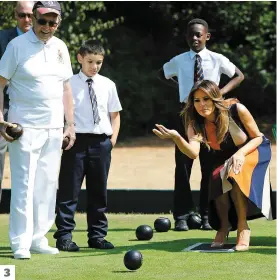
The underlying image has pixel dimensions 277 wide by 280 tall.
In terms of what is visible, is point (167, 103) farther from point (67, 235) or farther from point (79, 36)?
point (67, 235)

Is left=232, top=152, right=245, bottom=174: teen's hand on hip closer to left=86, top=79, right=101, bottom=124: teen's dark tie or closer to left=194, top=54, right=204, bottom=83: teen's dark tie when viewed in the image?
left=86, top=79, right=101, bottom=124: teen's dark tie

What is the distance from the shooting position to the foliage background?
817 inches

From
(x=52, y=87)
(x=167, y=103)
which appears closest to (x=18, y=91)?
(x=52, y=87)

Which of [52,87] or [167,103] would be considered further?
[167,103]

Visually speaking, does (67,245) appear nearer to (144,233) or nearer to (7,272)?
(144,233)

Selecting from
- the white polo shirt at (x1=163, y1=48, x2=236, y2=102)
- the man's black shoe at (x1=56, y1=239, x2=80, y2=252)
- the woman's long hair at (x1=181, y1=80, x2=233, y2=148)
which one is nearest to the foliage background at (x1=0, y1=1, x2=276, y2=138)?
the white polo shirt at (x1=163, y1=48, x2=236, y2=102)

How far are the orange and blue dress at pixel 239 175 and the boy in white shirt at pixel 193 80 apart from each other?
3.72 ft

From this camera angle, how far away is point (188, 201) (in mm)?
9359

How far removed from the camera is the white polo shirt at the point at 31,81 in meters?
7.34

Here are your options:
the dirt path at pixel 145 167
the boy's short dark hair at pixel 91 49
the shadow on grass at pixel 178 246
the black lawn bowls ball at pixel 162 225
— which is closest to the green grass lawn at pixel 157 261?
the shadow on grass at pixel 178 246

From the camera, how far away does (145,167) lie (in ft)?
52.6

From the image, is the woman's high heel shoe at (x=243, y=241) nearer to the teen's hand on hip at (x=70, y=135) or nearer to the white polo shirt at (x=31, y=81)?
the teen's hand on hip at (x=70, y=135)

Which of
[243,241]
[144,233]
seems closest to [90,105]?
[144,233]

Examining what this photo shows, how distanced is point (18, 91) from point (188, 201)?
2533 mm
